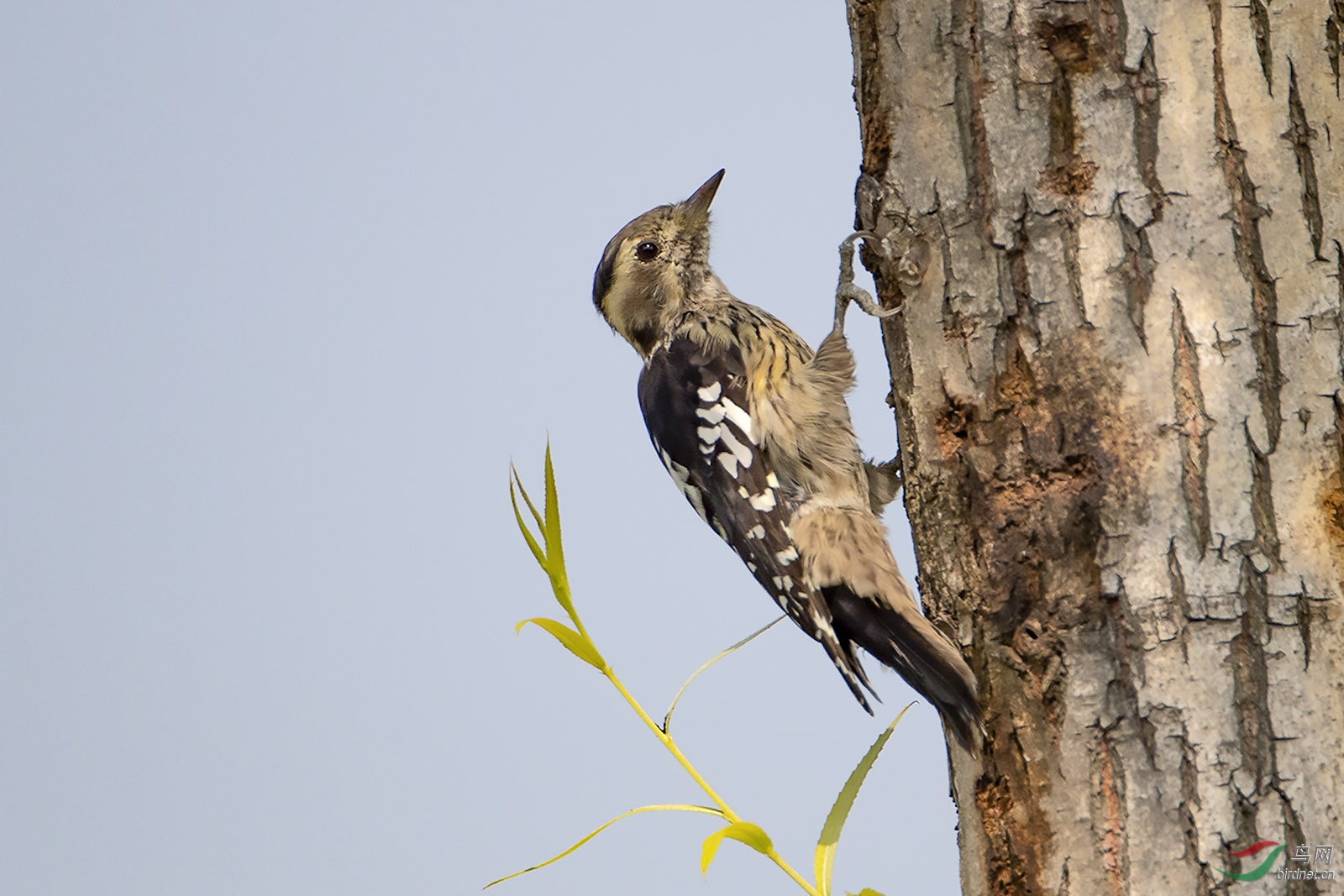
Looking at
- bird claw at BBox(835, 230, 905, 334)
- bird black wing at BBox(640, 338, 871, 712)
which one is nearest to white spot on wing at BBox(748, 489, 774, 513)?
bird black wing at BBox(640, 338, 871, 712)

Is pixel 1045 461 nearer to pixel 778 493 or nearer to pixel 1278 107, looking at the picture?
pixel 1278 107

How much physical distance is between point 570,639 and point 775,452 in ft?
4.56

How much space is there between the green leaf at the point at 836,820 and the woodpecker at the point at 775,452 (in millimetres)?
513

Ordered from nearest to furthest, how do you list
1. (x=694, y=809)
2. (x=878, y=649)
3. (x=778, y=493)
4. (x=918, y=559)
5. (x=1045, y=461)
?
(x=694, y=809)
(x=1045, y=461)
(x=918, y=559)
(x=878, y=649)
(x=778, y=493)

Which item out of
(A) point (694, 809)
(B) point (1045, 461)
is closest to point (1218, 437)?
(B) point (1045, 461)

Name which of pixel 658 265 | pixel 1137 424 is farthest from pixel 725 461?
pixel 1137 424

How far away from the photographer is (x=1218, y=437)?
154 cm

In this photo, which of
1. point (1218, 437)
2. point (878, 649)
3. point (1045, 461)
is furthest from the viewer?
point (878, 649)

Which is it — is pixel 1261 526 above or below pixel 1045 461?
below

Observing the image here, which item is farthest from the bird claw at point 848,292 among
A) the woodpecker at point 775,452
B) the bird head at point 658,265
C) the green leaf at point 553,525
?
the green leaf at point 553,525

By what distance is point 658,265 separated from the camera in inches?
130

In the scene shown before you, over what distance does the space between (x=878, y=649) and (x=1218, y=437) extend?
3.05 feet

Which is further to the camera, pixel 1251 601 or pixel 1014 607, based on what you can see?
pixel 1014 607

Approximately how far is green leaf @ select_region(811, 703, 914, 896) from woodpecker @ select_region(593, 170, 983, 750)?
1.68 ft
